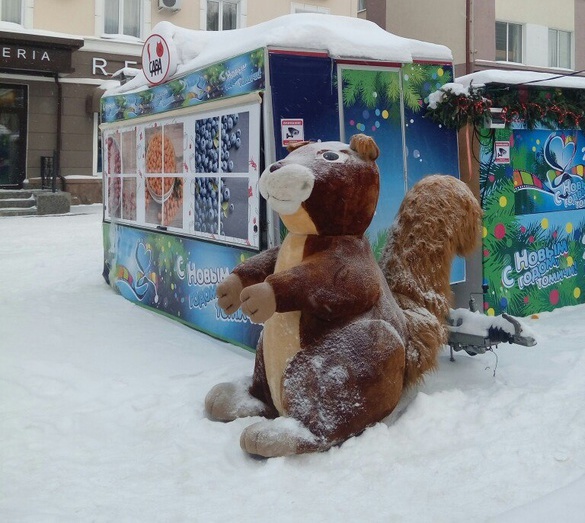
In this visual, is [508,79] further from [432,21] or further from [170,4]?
[432,21]

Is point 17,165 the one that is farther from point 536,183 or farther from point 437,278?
point 437,278

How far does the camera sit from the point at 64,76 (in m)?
18.6

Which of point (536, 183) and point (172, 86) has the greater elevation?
point (172, 86)

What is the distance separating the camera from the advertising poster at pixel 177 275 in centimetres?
612

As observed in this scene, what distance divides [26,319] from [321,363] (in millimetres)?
4111

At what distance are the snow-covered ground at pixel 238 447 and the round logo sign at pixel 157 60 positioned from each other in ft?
7.80

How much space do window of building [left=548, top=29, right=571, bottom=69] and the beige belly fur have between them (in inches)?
846

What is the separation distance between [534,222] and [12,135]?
1481cm

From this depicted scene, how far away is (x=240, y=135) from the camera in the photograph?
5.77 metres

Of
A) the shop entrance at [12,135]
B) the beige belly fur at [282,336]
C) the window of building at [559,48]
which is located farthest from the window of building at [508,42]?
the beige belly fur at [282,336]

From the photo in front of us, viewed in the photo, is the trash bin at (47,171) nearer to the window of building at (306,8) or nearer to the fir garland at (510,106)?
the window of building at (306,8)

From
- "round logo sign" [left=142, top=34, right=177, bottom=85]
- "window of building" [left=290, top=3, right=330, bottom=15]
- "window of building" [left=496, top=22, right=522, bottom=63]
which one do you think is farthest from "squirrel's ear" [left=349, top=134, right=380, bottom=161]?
"window of building" [left=496, top=22, right=522, bottom=63]

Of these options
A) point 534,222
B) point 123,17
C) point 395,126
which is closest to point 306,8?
point 123,17

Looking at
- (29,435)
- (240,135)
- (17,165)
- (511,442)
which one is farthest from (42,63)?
(511,442)
